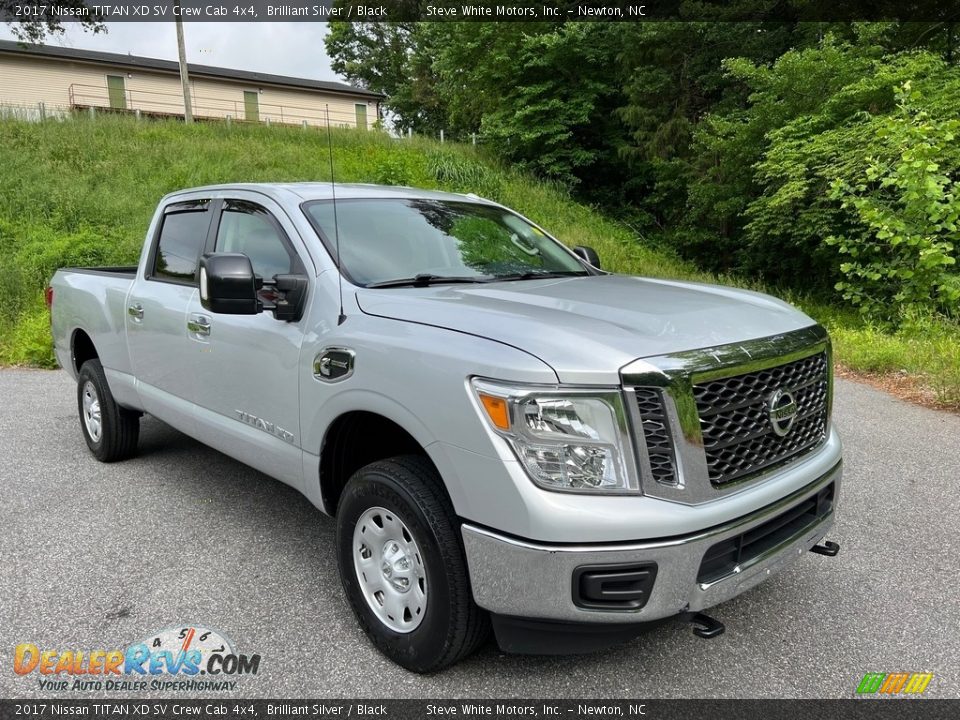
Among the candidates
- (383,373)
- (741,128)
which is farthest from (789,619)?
(741,128)

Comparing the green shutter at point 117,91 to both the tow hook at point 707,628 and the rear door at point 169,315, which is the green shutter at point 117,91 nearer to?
the rear door at point 169,315

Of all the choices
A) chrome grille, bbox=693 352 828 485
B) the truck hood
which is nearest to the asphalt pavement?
chrome grille, bbox=693 352 828 485

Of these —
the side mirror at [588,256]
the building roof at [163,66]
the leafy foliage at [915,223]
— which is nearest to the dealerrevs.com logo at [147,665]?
the side mirror at [588,256]

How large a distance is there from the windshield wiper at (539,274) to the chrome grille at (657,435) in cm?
135

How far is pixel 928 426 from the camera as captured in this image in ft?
18.0

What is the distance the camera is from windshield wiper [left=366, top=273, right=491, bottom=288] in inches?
118

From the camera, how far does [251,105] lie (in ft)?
115

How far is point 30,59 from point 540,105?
22669 millimetres

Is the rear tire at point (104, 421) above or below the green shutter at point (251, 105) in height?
below

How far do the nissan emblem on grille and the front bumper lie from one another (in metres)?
0.38

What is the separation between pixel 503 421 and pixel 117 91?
118ft

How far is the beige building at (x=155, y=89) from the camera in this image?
29.3m

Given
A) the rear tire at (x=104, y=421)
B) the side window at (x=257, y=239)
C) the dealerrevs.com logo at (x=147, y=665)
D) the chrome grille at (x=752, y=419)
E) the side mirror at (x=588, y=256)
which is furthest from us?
the rear tire at (x=104, y=421)

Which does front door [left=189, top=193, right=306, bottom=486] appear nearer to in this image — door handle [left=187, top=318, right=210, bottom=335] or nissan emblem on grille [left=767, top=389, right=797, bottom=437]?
door handle [left=187, top=318, right=210, bottom=335]
